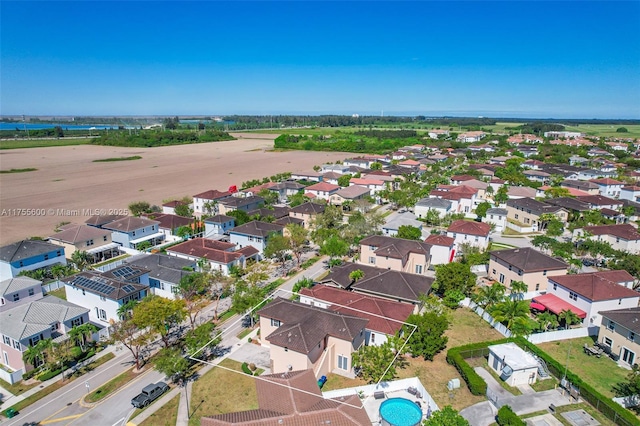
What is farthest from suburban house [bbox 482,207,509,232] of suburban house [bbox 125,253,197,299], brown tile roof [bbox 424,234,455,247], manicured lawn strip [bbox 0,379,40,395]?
manicured lawn strip [bbox 0,379,40,395]

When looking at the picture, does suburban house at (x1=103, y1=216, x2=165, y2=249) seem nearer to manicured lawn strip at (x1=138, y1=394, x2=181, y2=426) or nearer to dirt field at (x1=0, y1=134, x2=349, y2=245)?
dirt field at (x1=0, y1=134, x2=349, y2=245)

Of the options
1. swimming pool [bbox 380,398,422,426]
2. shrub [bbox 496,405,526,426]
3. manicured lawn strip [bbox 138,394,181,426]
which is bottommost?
manicured lawn strip [bbox 138,394,181,426]

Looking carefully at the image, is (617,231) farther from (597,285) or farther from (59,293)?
(59,293)

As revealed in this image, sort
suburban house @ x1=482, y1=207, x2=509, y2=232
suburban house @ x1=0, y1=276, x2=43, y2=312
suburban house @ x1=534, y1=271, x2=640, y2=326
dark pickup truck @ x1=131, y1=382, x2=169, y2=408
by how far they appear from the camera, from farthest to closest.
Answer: suburban house @ x1=482, y1=207, x2=509, y2=232
suburban house @ x1=0, y1=276, x2=43, y2=312
suburban house @ x1=534, y1=271, x2=640, y2=326
dark pickup truck @ x1=131, y1=382, x2=169, y2=408

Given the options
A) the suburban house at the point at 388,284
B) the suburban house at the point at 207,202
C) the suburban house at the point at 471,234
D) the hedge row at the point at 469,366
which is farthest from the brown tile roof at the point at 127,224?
the hedge row at the point at 469,366

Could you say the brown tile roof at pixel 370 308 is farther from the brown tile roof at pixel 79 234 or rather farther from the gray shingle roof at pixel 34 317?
the brown tile roof at pixel 79 234

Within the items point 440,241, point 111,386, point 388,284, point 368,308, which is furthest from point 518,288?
point 111,386

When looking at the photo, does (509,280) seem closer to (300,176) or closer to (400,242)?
(400,242)

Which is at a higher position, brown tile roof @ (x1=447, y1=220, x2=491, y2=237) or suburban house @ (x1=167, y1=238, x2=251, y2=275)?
brown tile roof @ (x1=447, y1=220, x2=491, y2=237)

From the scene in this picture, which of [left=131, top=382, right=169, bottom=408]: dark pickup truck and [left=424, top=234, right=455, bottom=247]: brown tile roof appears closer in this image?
[left=131, top=382, right=169, bottom=408]: dark pickup truck
